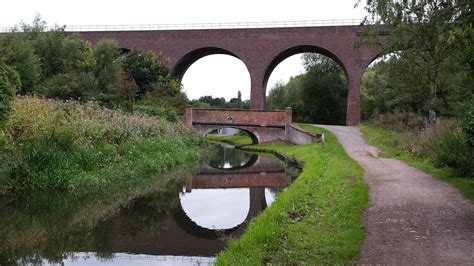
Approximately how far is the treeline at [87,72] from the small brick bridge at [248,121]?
150cm

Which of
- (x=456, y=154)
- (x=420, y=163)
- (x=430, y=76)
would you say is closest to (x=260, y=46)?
(x=430, y=76)

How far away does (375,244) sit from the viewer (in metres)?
6.23

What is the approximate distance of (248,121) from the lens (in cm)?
3406

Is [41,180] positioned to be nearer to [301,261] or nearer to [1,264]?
[1,264]

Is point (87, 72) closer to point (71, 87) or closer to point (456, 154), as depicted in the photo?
point (71, 87)

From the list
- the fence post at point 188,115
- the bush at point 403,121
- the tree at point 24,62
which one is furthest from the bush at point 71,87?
the bush at point 403,121

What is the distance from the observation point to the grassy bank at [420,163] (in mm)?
10417

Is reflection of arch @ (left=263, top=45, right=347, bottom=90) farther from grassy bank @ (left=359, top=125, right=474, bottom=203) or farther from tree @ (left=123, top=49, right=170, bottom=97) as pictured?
grassy bank @ (left=359, top=125, right=474, bottom=203)

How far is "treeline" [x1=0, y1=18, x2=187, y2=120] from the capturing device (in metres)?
25.5

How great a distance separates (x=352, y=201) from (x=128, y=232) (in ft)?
14.2

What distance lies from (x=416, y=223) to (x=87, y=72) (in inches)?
1026

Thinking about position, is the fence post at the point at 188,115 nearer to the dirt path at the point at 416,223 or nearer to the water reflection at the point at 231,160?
the water reflection at the point at 231,160

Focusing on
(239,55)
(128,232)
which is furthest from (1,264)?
(239,55)

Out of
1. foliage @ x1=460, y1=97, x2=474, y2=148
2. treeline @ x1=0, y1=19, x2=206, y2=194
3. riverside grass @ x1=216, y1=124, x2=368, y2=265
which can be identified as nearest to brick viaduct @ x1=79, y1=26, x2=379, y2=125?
treeline @ x1=0, y1=19, x2=206, y2=194
